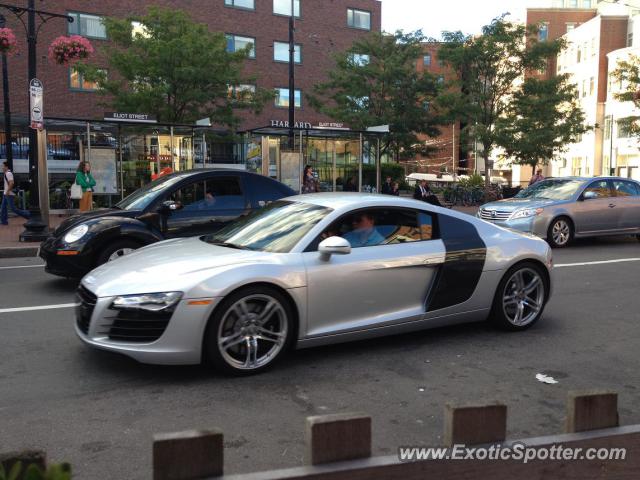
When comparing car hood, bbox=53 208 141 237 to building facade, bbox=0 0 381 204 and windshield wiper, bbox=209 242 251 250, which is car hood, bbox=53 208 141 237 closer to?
windshield wiper, bbox=209 242 251 250

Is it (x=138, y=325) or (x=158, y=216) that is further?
(x=158, y=216)

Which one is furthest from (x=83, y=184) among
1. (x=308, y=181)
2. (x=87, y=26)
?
(x=87, y=26)

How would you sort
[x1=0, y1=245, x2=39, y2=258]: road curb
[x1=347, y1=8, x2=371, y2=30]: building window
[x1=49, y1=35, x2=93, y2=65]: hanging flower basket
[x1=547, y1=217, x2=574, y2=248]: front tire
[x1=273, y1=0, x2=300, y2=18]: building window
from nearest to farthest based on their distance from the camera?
[x1=0, y1=245, x2=39, y2=258]: road curb
[x1=547, y1=217, x2=574, y2=248]: front tire
[x1=49, y1=35, x2=93, y2=65]: hanging flower basket
[x1=273, y1=0, x2=300, y2=18]: building window
[x1=347, y1=8, x2=371, y2=30]: building window

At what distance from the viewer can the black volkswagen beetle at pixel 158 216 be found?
804 centimetres

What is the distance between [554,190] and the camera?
552 inches

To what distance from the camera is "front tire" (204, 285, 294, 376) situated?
4.52 m

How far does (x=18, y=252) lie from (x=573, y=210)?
11364mm

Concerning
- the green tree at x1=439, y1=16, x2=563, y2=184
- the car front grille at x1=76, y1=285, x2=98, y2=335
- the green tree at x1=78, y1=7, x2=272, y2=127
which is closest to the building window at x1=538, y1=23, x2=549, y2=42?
the green tree at x1=439, y1=16, x2=563, y2=184

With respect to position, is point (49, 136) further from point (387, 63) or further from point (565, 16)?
point (565, 16)

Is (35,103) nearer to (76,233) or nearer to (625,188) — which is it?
(76,233)

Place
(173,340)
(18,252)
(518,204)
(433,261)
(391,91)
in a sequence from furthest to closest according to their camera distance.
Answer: (391,91)
(518,204)
(18,252)
(433,261)
(173,340)

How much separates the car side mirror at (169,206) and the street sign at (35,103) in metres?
6.39

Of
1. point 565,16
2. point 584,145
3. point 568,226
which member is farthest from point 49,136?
point 565,16

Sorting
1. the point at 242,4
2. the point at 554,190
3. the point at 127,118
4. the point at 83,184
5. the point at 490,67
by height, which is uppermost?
the point at 242,4
